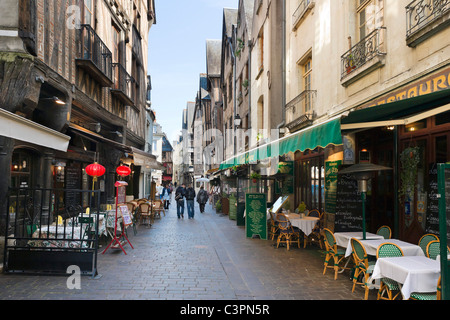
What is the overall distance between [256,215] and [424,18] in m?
6.77

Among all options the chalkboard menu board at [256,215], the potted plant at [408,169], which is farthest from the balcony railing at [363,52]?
the chalkboard menu board at [256,215]

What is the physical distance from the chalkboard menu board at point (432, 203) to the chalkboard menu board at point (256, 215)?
5.05 metres

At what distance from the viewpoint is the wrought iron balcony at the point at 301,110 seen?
1096 centimetres

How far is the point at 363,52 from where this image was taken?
7.84 m

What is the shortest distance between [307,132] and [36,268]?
5.22m

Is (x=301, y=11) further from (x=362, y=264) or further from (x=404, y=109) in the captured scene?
(x=362, y=264)

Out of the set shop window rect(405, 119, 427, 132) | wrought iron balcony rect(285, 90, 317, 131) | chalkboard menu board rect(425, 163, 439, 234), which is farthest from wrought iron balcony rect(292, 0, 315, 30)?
chalkboard menu board rect(425, 163, 439, 234)

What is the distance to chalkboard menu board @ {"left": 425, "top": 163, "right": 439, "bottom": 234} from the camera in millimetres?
6027

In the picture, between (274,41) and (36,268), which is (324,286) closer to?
(36,268)

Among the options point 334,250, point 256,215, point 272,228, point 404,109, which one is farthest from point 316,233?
point 404,109

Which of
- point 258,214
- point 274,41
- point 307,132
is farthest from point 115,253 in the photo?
point 274,41

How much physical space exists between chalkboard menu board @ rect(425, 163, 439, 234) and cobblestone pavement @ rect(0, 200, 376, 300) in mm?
1585
